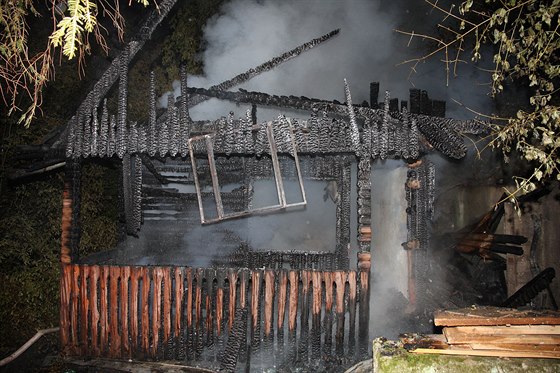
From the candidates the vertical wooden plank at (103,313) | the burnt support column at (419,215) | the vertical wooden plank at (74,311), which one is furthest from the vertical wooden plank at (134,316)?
the burnt support column at (419,215)

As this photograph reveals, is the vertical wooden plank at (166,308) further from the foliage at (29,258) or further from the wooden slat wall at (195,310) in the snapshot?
the foliage at (29,258)

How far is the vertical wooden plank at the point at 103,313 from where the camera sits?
23.8ft

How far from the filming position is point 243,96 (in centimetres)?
877

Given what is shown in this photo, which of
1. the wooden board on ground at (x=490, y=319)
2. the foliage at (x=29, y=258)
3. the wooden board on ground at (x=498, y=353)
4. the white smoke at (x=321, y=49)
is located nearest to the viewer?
the wooden board on ground at (x=498, y=353)

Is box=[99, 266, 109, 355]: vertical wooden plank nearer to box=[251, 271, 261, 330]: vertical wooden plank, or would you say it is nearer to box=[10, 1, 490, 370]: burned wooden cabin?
box=[10, 1, 490, 370]: burned wooden cabin

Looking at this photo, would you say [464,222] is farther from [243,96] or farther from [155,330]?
[155,330]

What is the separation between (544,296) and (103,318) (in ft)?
30.8

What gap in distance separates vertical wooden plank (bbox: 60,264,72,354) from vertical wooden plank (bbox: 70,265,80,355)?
71 mm

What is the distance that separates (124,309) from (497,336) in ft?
20.9

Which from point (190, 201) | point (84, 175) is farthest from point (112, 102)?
point (190, 201)

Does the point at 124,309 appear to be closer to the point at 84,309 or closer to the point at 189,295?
the point at 84,309

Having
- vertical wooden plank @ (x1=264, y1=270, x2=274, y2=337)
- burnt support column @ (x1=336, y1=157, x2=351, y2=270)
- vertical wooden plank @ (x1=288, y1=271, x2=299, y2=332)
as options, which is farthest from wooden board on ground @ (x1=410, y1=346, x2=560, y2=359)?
burnt support column @ (x1=336, y1=157, x2=351, y2=270)

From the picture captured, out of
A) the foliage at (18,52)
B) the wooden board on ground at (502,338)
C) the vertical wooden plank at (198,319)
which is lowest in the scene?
the vertical wooden plank at (198,319)

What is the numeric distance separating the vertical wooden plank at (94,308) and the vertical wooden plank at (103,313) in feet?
0.24
